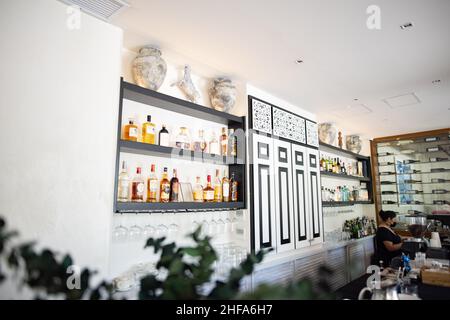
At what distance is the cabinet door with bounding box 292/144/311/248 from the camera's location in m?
3.65

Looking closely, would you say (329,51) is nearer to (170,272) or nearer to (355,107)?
(355,107)

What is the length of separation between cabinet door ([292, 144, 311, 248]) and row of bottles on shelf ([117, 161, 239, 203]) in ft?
3.43

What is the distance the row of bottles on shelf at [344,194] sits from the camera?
477cm

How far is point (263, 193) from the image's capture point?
3.18 meters

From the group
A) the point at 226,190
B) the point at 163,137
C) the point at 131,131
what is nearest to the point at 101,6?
the point at 131,131

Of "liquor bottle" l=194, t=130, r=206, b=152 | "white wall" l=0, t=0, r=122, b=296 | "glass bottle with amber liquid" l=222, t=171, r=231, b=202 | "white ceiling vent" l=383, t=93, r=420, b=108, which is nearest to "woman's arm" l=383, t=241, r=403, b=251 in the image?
"white ceiling vent" l=383, t=93, r=420, b=108

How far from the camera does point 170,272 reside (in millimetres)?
595

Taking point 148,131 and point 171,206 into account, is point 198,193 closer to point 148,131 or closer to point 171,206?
point 171,206

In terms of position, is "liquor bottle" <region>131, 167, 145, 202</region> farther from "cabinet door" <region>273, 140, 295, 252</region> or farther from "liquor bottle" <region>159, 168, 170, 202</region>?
"cabinet door" <region>273, 140, 295, 252</region>

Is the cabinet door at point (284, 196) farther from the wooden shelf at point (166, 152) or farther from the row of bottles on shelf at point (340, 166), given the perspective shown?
the row of bottles on shelf at point (340, 166)

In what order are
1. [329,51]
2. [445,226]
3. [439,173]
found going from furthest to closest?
[439,173] → [445,226] → [329,51]

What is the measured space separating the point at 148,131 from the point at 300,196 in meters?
2.26
